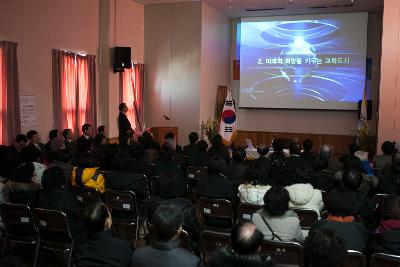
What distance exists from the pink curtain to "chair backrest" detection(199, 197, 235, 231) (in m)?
4.49

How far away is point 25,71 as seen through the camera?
7.75 metres

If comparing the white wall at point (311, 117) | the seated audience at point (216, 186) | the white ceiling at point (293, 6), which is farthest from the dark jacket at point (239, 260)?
the white wall at point (311, 117)

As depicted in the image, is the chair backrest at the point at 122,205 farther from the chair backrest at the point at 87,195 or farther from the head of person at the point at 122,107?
the head of person at the point at 122,107

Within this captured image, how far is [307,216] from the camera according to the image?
11.8 feet

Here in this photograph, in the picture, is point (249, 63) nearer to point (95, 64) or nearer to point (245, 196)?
point (95, 64)

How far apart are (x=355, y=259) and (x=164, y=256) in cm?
115

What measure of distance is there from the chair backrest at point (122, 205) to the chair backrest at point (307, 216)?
5.11ft

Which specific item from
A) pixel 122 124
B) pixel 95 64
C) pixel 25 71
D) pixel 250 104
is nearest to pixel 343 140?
pixel 250 104

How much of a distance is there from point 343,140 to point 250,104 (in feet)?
8.73

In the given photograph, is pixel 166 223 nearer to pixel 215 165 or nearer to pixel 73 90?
pixel 215 165

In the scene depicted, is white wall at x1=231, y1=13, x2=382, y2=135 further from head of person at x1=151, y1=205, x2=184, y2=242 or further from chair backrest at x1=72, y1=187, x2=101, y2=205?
head of person at x1=151, y1=205, x2=184, y2=242

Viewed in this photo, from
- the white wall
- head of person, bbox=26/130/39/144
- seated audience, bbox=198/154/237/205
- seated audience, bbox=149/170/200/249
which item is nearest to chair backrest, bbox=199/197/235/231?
seated audience, bbox=198/154/237/205

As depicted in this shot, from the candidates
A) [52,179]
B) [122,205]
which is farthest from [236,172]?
[52,179]

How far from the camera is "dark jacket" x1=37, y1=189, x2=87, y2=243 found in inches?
143
